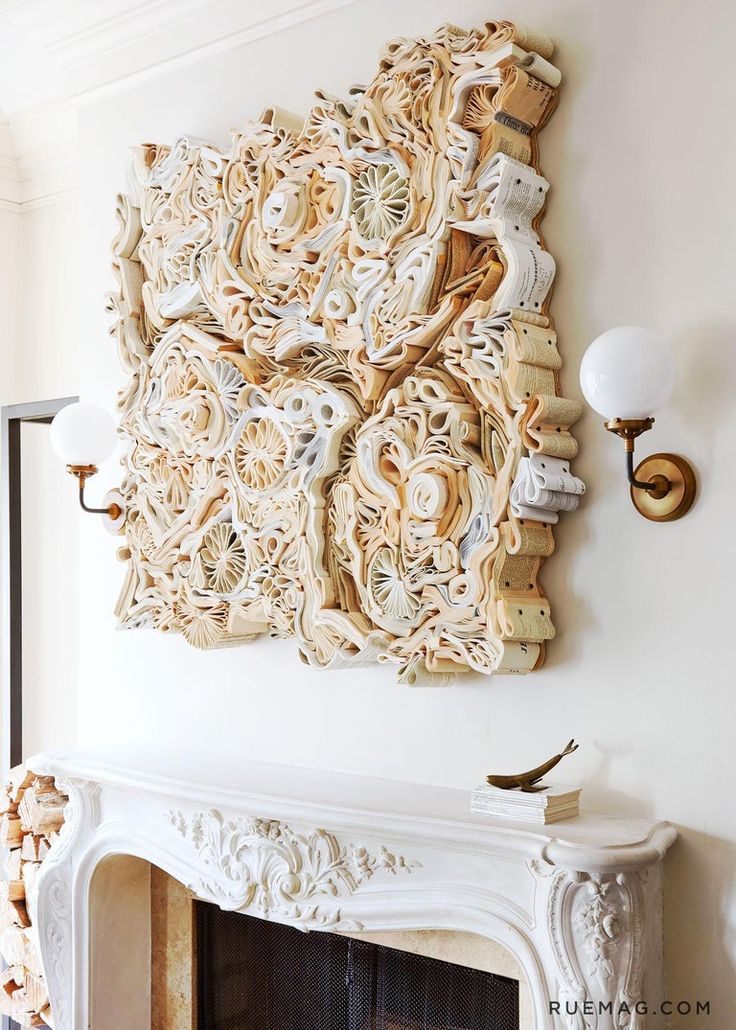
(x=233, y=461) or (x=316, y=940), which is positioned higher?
(x=233, y=461)

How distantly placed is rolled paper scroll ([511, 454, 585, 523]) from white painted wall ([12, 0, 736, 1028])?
43 millimetres

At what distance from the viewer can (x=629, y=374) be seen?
1672mm

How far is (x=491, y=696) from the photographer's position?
2025mm

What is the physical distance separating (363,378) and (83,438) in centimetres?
75

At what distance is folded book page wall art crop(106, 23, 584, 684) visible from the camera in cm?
192

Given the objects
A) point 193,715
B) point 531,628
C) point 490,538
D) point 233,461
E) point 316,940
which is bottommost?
point 316,940

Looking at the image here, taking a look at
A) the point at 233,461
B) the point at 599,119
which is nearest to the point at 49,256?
the point at 233,461

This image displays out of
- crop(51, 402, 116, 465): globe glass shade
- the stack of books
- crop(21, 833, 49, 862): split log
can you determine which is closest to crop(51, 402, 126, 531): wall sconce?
crop(51, 402, 116, 465): globe glass shade

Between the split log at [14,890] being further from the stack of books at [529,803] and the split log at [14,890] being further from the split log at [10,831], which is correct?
the stack of books at [529,803]

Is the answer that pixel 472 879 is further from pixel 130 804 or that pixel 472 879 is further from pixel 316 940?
pixel 130 804

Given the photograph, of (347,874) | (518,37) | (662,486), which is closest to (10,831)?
(347,874)

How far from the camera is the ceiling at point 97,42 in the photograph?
2.51m

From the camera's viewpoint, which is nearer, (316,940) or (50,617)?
(316,940)

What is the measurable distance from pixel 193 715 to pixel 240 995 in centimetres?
63
